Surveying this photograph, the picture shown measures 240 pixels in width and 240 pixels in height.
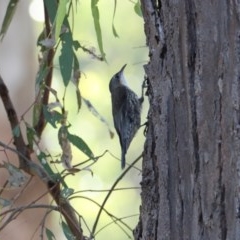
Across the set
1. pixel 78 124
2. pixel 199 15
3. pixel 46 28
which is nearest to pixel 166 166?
pixel 199 15

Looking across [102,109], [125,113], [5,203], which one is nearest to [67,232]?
[5,203]

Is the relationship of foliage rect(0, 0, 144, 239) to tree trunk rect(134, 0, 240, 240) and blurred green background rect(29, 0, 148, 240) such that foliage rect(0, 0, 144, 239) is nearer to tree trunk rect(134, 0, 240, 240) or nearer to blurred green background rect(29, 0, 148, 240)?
tree trunk rect(134, 0, 240, 240)

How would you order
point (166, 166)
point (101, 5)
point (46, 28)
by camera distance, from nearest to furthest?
point (166, 166)
point (46, 28)
point (101, 5)

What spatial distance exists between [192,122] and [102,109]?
296cm

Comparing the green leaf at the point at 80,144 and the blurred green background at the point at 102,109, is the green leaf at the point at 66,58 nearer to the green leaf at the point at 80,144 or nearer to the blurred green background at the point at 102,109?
the green leaf at the point at 80,144

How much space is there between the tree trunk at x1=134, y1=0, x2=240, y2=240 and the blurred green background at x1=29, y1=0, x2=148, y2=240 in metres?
2.24

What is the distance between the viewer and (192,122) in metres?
1.14

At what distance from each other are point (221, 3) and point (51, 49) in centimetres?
71

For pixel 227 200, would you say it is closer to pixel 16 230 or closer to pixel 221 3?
pixel 221 3

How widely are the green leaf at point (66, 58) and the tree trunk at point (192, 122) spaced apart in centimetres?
38

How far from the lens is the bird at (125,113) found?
2427 mm

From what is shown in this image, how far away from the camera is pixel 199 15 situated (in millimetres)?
1142

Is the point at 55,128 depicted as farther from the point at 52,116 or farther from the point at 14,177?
the point at 14,177

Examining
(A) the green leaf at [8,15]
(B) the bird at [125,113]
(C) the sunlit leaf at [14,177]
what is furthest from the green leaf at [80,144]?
(B) the bird at [125,113]
